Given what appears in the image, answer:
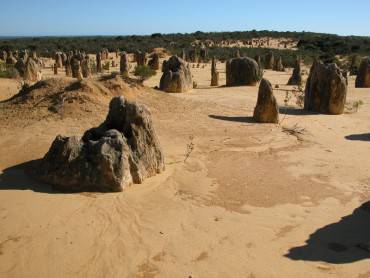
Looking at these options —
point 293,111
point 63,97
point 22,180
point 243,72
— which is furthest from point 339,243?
point 243,72

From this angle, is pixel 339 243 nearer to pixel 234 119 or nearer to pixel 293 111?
pixel 234 119

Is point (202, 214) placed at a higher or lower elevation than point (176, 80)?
lower

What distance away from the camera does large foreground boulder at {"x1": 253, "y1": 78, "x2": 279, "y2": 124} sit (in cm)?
1159

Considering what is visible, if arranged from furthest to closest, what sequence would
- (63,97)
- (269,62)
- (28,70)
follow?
(269,62) < (28,70) < (63,97)

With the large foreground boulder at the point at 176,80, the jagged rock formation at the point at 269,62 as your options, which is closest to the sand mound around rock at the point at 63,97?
the large foreground boulder at the point at 176,80

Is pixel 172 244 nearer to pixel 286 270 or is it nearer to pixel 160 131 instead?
pixel 286 270

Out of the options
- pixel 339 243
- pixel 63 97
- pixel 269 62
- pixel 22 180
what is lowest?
pixel 339 243

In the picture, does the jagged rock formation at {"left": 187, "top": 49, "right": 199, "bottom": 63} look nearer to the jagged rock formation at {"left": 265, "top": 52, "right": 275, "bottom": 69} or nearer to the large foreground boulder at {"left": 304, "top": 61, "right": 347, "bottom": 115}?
the jagged rock formation at {"left": 265, "top": 52, "right": 275, "bottom": 69}

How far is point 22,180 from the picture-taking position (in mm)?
6863

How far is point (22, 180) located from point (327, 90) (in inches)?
401

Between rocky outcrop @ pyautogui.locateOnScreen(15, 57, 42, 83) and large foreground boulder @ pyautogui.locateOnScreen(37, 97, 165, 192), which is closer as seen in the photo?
large foreground boulder @ pyautogui.locateOnScreen(37, 97, 165, 192)

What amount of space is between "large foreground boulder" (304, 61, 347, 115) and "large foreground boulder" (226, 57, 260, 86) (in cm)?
530

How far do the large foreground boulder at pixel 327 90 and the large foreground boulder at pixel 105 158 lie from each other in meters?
8.25

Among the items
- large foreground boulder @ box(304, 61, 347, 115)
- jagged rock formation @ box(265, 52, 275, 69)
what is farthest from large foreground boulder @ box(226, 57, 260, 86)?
jagged rock formation @ box(265, 52, 275, 69)
